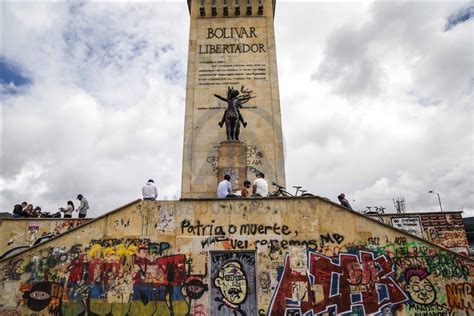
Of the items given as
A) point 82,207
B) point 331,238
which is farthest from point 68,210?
point 331,238

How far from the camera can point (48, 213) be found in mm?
17141

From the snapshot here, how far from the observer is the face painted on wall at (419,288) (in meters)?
11.8

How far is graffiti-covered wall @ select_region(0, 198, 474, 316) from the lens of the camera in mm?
11766

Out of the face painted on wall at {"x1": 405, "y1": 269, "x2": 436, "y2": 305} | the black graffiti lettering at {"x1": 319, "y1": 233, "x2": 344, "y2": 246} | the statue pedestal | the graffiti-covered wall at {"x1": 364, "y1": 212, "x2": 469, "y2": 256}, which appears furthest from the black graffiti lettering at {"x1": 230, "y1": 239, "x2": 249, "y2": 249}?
the graffiti-covered wall at {"x1": 364, "y1": 212, "x2": 469, "y2": 256}

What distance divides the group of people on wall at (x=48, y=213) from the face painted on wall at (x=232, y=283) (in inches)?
338

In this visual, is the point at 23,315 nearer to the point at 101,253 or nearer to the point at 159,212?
the point at 101,253

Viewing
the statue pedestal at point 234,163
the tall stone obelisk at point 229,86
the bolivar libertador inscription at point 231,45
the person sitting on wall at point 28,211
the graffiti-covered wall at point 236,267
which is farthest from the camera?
the bolivar libertador inscription at point 231,45

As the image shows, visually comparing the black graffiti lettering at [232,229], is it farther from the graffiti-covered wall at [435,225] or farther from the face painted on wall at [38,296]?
the graffiti-covered wall at [435,225]

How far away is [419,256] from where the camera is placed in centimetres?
1235

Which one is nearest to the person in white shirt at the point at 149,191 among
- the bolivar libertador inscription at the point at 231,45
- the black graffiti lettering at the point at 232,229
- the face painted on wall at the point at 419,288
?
the black graffiti lettering at the point at 232,229

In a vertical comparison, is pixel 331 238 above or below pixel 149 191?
below

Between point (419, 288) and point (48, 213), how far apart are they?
16208 mm

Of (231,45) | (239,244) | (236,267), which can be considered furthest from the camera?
(231,45)

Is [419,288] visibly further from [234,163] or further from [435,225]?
[234,163]
